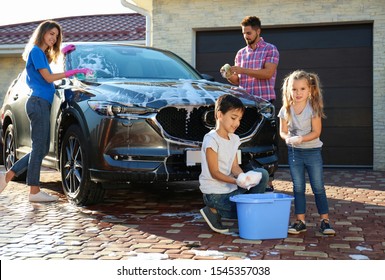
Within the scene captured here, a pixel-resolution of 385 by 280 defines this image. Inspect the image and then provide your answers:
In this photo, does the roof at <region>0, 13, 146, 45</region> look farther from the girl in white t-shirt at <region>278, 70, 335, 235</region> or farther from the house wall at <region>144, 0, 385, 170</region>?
the girl in white t-shirt at <region>278, 70, 335, 235</region>

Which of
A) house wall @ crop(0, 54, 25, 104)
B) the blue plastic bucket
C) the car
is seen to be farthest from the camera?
house wall @ crop(0, 54, 25, 104)

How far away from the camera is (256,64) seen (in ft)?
22.6

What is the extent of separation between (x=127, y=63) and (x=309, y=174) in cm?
274

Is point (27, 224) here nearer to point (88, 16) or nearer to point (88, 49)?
point (88, 49)

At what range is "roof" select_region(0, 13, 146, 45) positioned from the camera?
1394 centimetres

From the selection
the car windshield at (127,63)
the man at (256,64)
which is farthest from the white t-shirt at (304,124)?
the car windshield at (127,63)

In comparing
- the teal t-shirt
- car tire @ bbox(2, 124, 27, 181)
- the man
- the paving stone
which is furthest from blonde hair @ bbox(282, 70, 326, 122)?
car tire @ bbox(2, 124, 27, 181)

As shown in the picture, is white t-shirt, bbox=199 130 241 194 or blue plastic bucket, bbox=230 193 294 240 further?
white t-shirt, bbox=199 130 241 194

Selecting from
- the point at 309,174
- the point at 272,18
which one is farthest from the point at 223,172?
the point at 272,18

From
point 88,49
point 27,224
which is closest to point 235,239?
point 27,224

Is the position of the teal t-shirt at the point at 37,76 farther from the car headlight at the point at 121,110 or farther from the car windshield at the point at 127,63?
the car headlight at the point at 121,110

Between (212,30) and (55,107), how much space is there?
5.10 metres

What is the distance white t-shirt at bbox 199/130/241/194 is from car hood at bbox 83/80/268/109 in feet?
2.44

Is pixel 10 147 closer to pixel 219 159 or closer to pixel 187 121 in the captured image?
pixel 187 121
